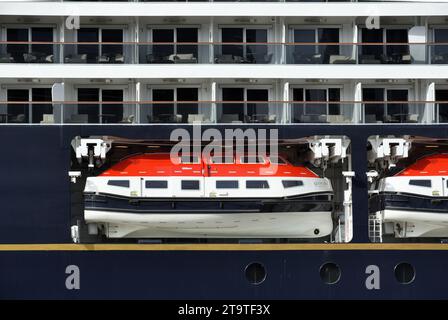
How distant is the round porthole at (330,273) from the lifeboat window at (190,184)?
10.4ft

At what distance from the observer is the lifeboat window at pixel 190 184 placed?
20.2 metres

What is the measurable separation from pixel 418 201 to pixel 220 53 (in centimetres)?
546

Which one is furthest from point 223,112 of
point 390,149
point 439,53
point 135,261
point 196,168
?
point 439,53

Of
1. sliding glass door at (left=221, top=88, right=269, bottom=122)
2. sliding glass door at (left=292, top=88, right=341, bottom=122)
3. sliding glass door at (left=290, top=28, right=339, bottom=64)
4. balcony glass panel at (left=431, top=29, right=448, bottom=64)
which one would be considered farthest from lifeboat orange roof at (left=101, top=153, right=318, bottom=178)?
balcony glass panel at (left=431, top=29, right=448, bottom=64)

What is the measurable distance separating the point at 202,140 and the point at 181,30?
3132 millimetres

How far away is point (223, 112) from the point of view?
21500mm

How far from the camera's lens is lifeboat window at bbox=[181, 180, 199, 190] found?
797 inches

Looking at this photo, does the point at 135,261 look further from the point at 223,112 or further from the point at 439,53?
the point at 439,53

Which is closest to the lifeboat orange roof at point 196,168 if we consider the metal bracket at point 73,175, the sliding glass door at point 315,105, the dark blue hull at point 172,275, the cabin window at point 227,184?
the cabin window at point 227,184

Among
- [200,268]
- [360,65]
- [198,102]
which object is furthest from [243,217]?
[360,65]

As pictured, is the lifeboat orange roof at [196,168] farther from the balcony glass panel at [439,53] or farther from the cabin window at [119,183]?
the balcony glass panel at [439,53]

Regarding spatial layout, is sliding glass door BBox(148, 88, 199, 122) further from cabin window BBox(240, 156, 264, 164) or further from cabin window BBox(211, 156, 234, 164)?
cabin window BBox(240, 156, 264, 164)

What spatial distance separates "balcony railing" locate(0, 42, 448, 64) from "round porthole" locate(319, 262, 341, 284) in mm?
4600

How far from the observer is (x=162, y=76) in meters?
21.3
